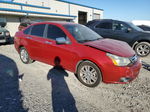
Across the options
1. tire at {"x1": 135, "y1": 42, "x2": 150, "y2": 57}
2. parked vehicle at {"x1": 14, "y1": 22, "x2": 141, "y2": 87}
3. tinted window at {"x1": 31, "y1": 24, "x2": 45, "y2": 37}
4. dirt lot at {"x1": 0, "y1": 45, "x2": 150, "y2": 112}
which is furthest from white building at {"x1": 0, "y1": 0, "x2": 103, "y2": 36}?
tire at {"x1": 135, "y1": 42, "x2": 150, "y2": 57}

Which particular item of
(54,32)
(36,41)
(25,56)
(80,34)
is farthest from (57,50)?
(25,56)

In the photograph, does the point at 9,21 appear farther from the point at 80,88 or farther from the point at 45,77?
the point at 80,88

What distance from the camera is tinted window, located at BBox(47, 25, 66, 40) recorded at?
3.84 metres

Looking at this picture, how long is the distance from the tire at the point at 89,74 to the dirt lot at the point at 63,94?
0.15 m

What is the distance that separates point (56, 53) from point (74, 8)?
86.6 ft

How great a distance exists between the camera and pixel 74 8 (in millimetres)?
28078

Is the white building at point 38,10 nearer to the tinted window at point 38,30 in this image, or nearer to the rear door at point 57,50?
the tinted window at point 38,30

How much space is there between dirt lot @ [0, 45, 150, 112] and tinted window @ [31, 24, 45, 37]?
54.1 inches

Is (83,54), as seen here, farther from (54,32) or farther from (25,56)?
(25,56)

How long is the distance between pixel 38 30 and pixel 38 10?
16922 millimetres

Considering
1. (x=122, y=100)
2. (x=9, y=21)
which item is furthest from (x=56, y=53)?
(x=9, y=21)

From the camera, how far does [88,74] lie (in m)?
3.38

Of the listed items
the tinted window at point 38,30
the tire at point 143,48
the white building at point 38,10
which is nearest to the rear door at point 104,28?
the tire at point 143,48

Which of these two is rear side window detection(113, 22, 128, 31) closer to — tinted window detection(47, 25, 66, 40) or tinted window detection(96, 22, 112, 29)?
tinted window detection(96, 22, 112, 29)
